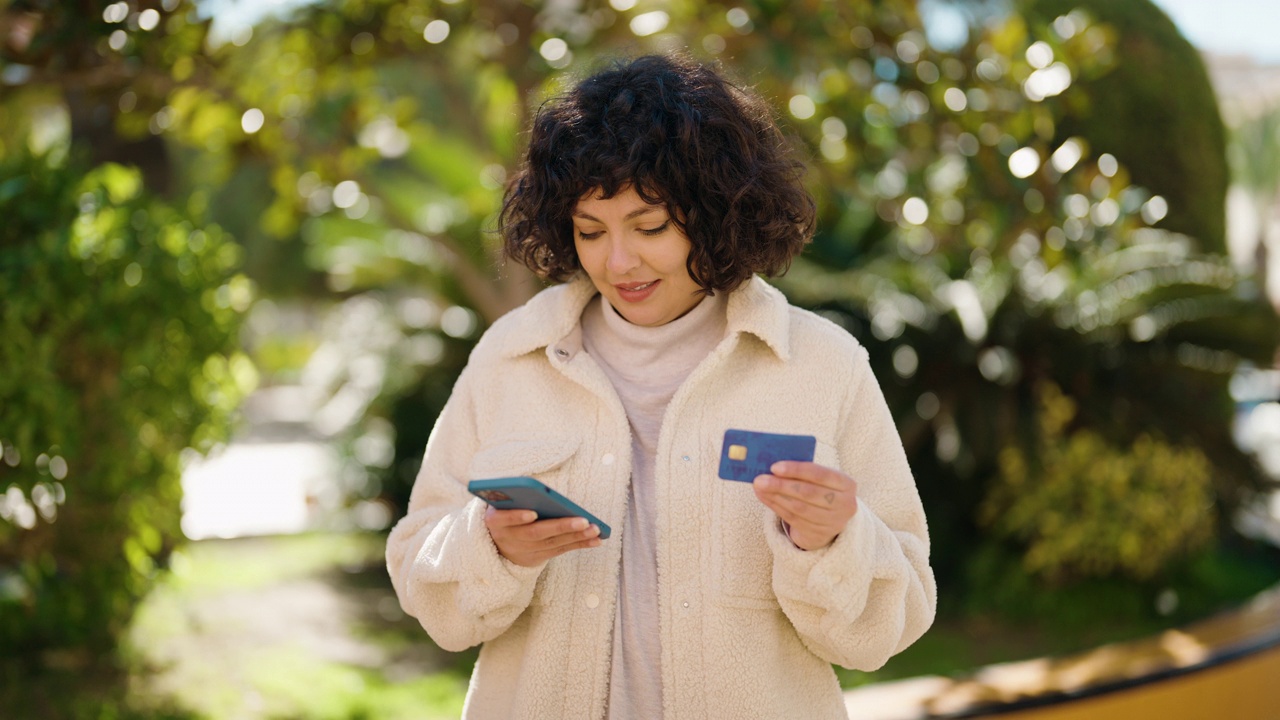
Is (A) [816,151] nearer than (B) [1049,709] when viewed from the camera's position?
No

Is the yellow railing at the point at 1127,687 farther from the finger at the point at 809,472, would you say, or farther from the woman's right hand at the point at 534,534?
the finger at the point at 809,472

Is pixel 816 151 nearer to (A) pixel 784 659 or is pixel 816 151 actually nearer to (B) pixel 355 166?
(B) pixel 355 166

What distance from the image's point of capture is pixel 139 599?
4.86m

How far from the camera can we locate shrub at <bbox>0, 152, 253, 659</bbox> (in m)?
4.17

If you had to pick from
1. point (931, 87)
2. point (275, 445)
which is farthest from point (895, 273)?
point (275, 445)

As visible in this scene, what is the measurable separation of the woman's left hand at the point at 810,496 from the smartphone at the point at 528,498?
0.28 m

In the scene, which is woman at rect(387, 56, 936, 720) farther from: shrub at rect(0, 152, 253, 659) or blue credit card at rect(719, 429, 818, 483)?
shrub at rect(0, 152, 253, 659)

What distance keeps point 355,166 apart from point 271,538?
11.1ft

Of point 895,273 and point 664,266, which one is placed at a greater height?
point 895,273

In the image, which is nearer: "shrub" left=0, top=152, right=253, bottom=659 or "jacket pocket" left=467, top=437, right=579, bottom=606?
"jacket pocket" left=467, top=437, right=579, bottom=606

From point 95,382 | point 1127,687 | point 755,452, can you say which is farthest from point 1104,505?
point 755,452

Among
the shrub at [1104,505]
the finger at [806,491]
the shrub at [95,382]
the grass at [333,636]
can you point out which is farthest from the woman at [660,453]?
the shrub at [1104,505]

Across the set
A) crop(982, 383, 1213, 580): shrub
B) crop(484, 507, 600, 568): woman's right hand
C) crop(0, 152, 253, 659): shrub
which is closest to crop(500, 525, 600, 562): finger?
crop(484, 507, 600, 568): woman's right hand

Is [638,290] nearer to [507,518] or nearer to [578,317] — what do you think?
[578,317]
